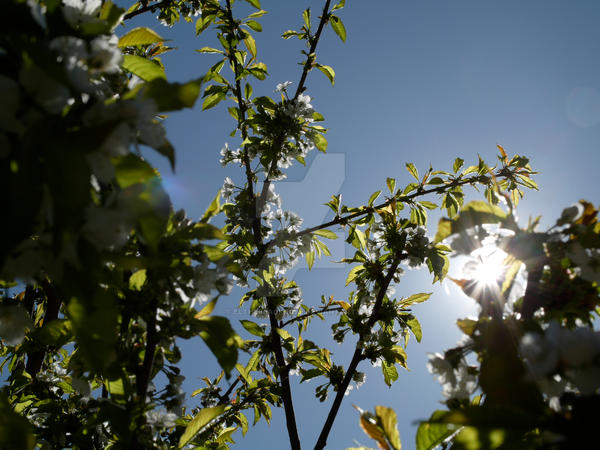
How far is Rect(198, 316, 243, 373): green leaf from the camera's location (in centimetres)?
128

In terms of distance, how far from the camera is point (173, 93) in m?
1.04

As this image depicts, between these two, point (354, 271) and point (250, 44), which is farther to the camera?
point (250, 44)

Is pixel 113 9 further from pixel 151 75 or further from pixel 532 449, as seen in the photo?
pixel 532 449

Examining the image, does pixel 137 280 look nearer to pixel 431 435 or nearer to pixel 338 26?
pixel 431 435

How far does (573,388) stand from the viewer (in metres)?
1.05

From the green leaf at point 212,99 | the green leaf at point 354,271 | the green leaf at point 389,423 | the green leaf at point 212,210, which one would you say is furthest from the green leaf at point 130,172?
the green leaf at point 212,99

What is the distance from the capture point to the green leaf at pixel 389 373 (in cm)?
277

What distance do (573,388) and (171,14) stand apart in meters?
4.91

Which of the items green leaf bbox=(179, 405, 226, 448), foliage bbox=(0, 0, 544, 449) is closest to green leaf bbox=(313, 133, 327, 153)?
foliage bbox=(0, 0, 544, 449)

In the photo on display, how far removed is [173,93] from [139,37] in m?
0.72

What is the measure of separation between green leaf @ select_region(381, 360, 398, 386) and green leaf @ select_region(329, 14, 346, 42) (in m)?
2.68

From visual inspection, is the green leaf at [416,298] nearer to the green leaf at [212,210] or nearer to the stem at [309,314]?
the stem at [309,314]

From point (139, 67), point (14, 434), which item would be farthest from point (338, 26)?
point (14, 434)

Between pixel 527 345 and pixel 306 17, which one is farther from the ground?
pixel 306 17
